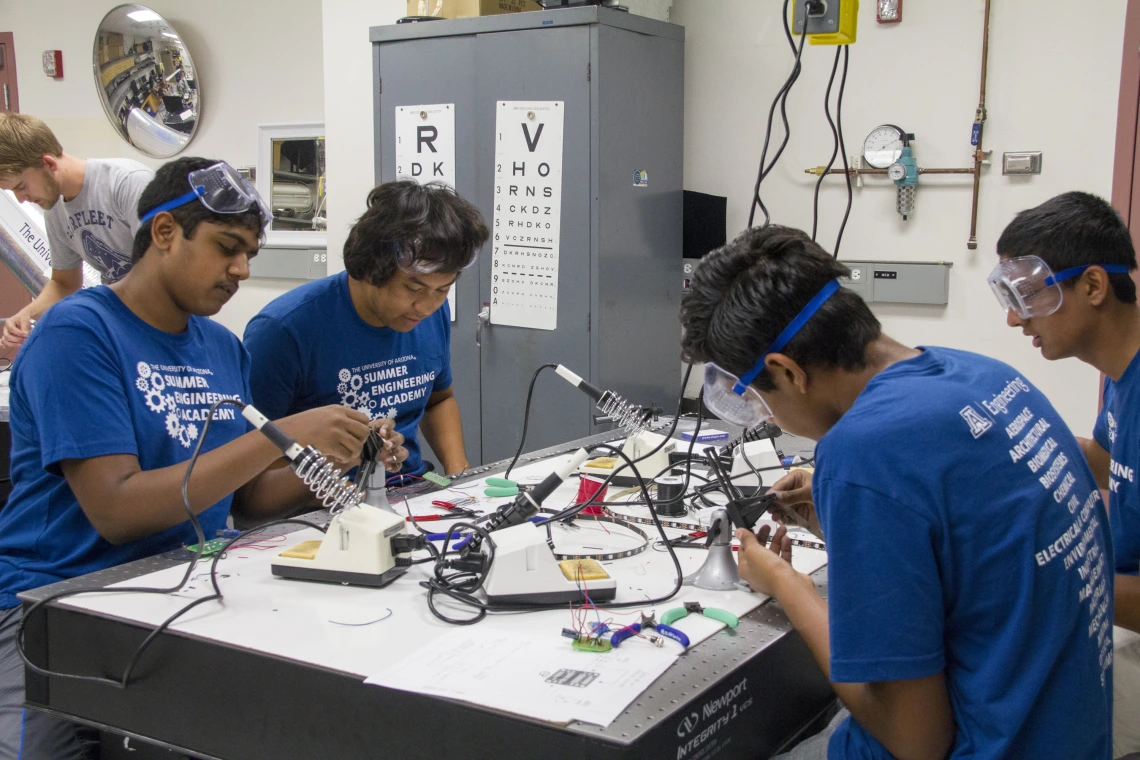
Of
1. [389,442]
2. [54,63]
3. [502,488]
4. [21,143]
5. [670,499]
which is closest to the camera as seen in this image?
[389,442]

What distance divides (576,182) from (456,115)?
53 cm

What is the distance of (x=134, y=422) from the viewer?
149 centimetres

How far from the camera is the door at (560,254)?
3070 millimetres

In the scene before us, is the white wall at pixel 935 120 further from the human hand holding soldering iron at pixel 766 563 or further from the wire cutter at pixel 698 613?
the wire cutter at pixel 698 613

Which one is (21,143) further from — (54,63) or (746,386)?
(54,63)

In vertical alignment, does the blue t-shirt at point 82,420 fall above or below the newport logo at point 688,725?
above

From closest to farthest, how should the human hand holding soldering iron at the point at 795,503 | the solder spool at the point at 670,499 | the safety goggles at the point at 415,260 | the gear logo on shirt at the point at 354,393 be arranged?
the human hand holding soldering iron at the point at 795,503 → the solder spool at the point at 670,499 → the safety goggles at the point at 415,260 → the gear logo on shirt at the point at 354,393

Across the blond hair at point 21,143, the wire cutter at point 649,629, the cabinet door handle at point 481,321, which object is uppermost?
the blond hair at point 21,143

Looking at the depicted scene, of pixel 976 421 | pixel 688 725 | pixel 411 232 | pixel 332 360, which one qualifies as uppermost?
pixel 411 232

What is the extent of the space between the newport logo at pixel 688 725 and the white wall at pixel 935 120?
7.82 feet

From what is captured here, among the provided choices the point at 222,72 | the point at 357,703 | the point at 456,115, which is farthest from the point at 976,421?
the point at 222,72

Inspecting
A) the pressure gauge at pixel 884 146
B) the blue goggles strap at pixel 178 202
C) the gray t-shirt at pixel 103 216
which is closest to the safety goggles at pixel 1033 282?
the blue goggles strap at pixel 178 202

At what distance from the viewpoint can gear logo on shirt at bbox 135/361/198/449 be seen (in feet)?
4.98

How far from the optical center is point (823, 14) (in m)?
2.74
